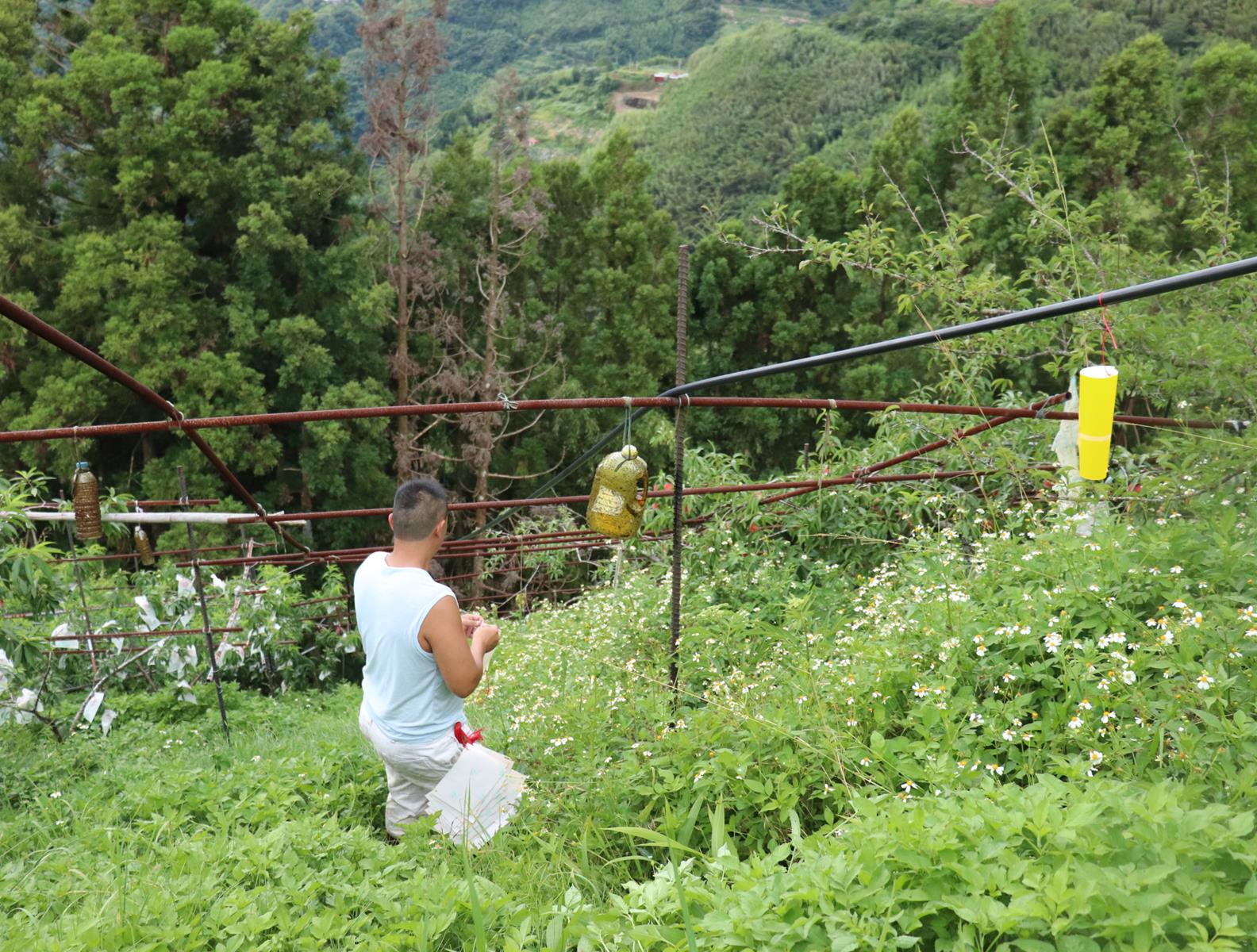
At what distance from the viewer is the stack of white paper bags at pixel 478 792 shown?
267 cm

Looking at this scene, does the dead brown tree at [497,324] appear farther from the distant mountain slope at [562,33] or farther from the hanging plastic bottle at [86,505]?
the distant mountain slope at [562,33]

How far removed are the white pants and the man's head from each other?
0.56m

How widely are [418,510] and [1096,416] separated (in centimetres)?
176

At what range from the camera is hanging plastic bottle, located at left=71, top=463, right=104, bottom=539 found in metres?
3.75

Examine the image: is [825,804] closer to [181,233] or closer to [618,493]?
[618,493]

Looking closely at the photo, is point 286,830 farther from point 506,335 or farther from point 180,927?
point 506,335

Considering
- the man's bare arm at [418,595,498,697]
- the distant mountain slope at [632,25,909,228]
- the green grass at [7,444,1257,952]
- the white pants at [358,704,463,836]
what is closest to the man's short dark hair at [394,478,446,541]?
the man's bare arm at [418,595,498,697]

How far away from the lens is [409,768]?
279 cm

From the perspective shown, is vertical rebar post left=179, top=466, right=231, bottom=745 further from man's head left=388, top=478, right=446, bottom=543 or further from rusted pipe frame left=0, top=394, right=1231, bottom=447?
man's head left=388, top=478, right=446, bottom=543

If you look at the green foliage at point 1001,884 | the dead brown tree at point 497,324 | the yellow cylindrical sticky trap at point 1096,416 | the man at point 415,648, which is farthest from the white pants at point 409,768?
the dead brown tree at point 497,324

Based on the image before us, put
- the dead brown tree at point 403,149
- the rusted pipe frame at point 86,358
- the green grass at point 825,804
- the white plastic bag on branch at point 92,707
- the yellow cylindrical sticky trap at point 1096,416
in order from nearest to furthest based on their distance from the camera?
1. the green grass at point 825,804
2. the rusted pipe frame at point 86,358
3. the yellow cylindrical sticky trap at point 1096,416
4. the white plastic bag on branch at point 92,707
5. the dead brown tree at point 403,149

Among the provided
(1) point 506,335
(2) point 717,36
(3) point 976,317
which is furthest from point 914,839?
(2) point 717,36

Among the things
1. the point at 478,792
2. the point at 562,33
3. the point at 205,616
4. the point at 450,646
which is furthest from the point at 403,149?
the point at 562,33

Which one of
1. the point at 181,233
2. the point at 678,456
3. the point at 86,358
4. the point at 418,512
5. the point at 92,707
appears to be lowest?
the point at 92,707
